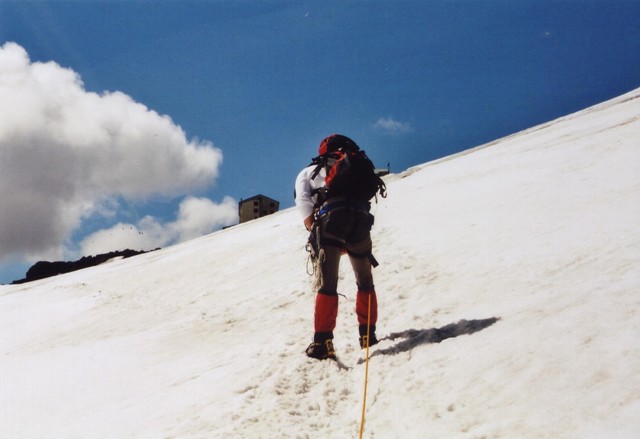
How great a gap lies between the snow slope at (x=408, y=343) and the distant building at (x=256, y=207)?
65.8 meters

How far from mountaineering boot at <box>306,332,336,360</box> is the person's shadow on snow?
40cm

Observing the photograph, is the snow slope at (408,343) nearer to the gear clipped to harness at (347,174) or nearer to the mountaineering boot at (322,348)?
the mountaineering boot at (322,348)

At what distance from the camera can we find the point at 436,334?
13.7ft

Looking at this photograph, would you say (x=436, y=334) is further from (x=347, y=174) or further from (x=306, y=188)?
(x=306, y=188)

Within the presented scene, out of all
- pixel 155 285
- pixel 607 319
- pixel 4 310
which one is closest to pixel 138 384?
pixel 607 319

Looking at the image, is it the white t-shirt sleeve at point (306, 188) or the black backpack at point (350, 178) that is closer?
the black backpack at point (350, 178)

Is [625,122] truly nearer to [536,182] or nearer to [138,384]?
[536,182]

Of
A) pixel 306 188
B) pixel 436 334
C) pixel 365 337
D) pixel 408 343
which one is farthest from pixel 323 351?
pixel 306 188

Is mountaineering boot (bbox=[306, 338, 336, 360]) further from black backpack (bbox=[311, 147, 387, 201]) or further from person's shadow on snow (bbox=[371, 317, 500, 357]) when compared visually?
black backpack (bbox=[311, 147, 387, 201])

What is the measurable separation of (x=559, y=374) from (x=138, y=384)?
11.9 feet

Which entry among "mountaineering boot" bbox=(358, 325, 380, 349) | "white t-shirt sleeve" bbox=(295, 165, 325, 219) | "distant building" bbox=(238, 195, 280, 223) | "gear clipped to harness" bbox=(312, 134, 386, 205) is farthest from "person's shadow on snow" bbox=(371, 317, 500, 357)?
"distant building" bbox=(238, 195, 280, 223)

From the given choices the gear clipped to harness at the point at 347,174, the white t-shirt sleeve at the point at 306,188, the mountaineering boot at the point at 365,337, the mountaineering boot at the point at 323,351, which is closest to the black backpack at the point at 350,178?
the gear clipped to harness at the point at 347,174

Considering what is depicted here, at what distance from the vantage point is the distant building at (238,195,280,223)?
7556 centimetres

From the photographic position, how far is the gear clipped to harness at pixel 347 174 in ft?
13.9
